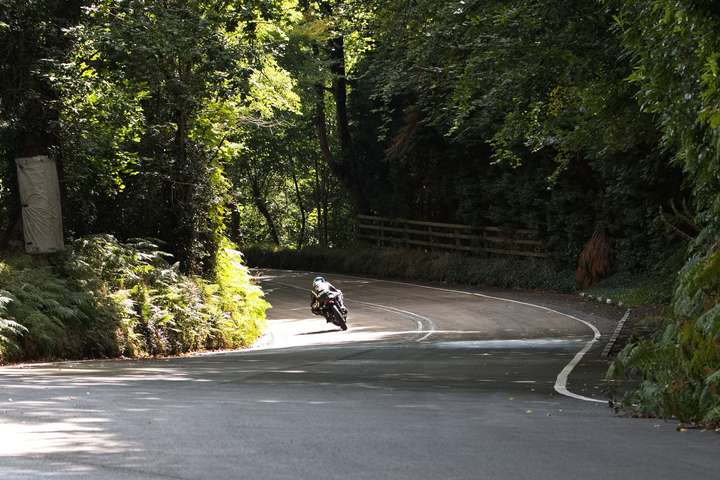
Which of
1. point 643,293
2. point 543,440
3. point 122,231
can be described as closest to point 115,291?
point 122,231

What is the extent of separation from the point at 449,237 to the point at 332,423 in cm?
3938

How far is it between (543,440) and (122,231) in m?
17.8

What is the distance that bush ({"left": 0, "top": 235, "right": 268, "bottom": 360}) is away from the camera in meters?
17.9

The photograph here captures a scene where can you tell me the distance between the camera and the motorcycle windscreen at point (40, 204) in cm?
2100

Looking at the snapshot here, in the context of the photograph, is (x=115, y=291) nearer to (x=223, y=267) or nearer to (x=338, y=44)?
(x=223, y=267)

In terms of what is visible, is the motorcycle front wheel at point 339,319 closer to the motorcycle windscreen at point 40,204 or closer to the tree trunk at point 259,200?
the motorcycle windscreen at point 40,204

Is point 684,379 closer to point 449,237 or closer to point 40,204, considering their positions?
point 40,204

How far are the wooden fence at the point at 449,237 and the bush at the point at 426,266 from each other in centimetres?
60

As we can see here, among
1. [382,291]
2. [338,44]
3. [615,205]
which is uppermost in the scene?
[338,44]

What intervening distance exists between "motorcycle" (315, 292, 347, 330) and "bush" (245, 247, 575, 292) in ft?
38.4

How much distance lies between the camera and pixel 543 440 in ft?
28.6

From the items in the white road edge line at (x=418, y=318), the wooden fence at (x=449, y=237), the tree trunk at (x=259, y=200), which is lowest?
the white road edge line at (x=418, y=318)

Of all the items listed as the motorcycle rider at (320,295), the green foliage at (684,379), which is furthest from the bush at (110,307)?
the green foliage at (684,379)

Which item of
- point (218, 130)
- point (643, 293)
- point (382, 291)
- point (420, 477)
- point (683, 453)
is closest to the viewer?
point (420, 477)
